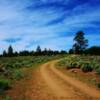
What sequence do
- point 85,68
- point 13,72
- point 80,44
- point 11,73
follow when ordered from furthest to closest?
point 80,44 < point 13,72 < point 11,73 < point 85,68

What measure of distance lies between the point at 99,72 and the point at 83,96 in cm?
1144

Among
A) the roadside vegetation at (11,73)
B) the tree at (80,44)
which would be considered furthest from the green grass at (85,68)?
the tree at (80,44)

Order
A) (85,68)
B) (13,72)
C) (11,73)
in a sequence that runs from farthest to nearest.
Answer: (13,72) → (11,73) → (85,68)

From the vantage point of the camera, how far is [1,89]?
16.9m

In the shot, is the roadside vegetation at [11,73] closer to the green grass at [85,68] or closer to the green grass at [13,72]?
the green grass at [13,72]

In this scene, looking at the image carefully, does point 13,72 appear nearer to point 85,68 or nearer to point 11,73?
point 11,73

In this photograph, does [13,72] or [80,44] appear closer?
[13,72]

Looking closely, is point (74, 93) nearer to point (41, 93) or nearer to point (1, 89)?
point (41, 93)

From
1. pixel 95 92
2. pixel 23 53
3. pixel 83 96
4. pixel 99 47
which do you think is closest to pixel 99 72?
pixel 95 92

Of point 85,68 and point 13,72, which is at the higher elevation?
point 85,68

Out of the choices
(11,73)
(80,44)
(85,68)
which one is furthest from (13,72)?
(80,44)

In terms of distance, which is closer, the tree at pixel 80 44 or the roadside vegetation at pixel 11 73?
the roadside vegetation at pixel 11 73

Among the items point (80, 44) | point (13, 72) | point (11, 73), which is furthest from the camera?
point (80, 44)

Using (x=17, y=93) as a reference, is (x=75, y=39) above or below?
above
